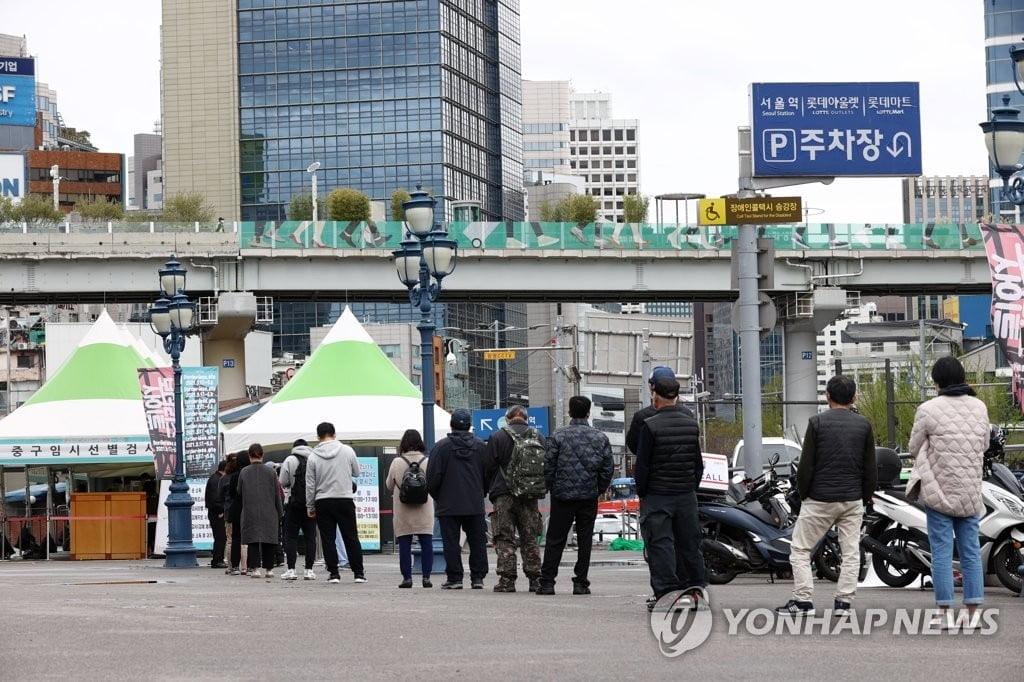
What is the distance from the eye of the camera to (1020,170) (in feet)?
61.9

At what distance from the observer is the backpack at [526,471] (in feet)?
54.0

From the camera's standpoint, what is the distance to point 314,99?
146m

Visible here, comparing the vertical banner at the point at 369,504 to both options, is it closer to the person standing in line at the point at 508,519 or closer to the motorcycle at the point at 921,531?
the person standing in line at the point at 508,519

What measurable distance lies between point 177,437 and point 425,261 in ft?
22.3

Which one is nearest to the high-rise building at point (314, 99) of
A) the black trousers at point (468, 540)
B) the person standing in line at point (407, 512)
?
the person standing in line at point (407, 512)

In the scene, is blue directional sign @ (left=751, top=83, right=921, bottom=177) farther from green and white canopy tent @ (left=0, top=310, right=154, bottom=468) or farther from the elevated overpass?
the elevated overpass

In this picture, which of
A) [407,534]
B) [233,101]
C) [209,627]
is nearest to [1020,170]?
[407,534]

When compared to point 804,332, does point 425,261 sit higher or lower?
lower

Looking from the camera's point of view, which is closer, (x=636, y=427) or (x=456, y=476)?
(x=636, y=427)

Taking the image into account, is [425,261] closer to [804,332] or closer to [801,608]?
[801,608]

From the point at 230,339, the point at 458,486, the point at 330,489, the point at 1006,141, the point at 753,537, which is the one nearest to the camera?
the point at 458,486


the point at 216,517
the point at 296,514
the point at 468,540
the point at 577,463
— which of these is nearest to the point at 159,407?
the point at 216,517

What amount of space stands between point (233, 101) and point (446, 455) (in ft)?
425

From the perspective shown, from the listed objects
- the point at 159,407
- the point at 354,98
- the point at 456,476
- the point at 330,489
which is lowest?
the point at 330,489
